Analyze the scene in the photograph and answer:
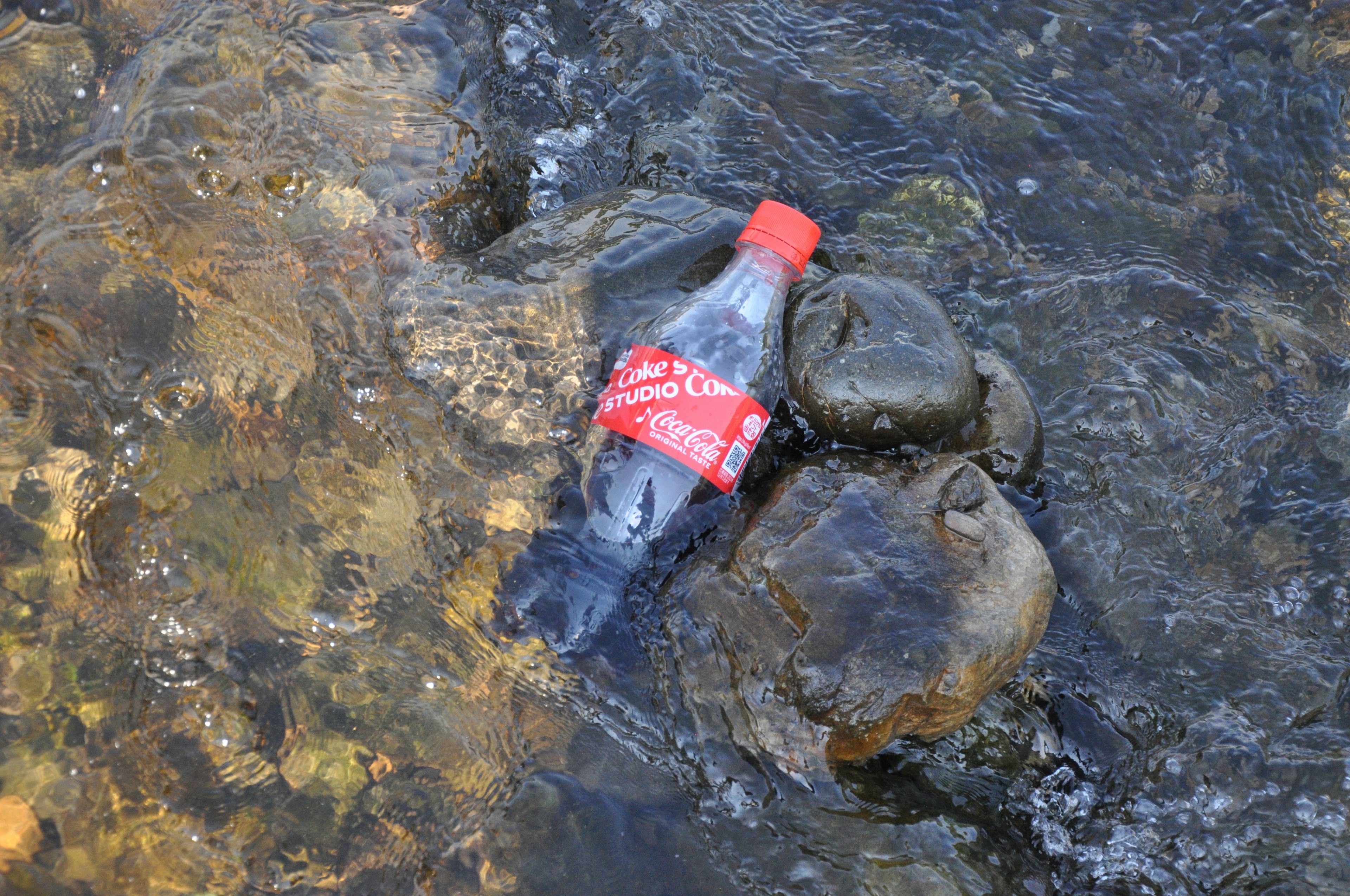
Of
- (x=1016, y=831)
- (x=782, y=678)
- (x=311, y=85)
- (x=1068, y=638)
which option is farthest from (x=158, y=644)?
(x=1068, y=638)

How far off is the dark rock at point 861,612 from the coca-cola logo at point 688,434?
27 cm

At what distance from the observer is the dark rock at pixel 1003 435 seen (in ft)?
9.06

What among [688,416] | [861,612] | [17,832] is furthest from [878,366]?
[17,832]

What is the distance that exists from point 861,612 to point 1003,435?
960mm

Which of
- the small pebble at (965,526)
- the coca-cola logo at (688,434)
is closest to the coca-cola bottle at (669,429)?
the coca-cola logo at (688,434)

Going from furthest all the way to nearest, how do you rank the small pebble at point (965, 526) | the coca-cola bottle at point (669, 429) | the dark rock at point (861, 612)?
the coca-cola bottle at point (669, 429), the small pebble at point (965, 526), the dark rock at point (861, 612)

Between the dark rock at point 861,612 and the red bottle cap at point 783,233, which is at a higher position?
the red bottle cap at point 783,233

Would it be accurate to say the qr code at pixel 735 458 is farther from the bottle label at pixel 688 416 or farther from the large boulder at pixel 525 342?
the large boulder at pixel 525 342

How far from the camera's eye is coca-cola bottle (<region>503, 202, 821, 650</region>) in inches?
96.0

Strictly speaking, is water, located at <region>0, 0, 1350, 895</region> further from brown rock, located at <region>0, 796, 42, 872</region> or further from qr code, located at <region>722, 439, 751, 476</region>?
qr code, located at <region>722, 439, 751, 476</region>

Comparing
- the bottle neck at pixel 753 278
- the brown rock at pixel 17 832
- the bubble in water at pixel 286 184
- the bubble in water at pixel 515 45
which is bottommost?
the brown rock at pixel 17 832

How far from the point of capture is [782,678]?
7.45ft

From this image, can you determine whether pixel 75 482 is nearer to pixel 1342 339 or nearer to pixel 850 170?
pixel 850 170

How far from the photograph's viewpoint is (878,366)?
8.37 ft
